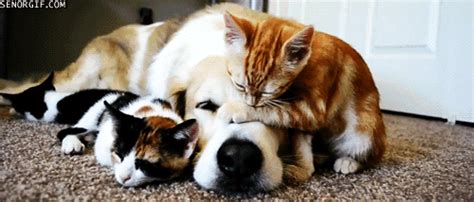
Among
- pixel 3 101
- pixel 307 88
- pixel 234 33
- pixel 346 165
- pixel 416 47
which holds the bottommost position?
pixel 3 101

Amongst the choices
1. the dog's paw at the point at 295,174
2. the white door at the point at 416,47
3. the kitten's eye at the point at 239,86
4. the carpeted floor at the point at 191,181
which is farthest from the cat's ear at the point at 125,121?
the white door at the point at 416,47

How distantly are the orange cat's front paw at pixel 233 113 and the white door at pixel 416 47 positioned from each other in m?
1.52

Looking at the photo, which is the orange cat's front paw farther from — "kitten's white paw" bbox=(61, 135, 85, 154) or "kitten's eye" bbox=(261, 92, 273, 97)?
"kitten's white paw" bbox=(61, 135, 85, 154)

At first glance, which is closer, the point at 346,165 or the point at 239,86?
the point at 239,86

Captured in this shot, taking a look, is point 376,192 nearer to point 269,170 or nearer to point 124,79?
point 269,170

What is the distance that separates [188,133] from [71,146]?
14.7 inches

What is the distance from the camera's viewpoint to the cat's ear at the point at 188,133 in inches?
37.2

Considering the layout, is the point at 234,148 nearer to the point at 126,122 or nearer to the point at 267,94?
the point at 267,94

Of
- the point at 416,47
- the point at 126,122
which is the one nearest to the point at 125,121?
the point at 126,122

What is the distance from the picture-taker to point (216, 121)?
995mm

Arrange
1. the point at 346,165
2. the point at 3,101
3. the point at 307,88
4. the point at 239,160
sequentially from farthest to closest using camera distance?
1. the point at 3,101
2. the point at 346,165
3. the point at 307,88
4. the point at 239,160

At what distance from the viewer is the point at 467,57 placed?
206 centimetres

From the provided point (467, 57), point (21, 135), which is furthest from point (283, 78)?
point (467, 57)

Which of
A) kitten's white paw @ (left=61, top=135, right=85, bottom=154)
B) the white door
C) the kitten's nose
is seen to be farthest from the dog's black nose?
the white door
